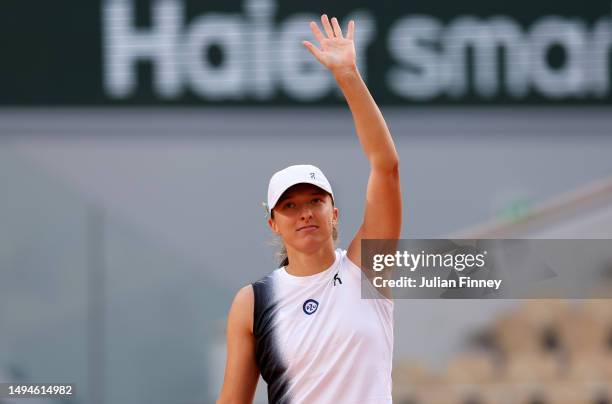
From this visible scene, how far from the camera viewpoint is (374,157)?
2.44 m

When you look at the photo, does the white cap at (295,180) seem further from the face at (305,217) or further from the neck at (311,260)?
the neck at (311,260)

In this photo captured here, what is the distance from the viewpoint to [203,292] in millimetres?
6480

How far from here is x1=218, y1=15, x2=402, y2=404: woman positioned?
2.44m

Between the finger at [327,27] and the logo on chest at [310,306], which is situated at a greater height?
the finger at [327,27]

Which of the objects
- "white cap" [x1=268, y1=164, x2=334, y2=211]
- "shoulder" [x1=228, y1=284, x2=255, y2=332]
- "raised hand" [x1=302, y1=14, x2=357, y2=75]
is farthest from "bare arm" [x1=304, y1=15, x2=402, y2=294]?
"shoulder" [x1=228, y1=284, x2=255, y2=332]

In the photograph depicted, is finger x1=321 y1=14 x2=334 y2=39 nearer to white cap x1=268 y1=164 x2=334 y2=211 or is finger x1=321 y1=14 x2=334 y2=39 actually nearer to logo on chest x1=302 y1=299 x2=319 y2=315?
white cap x1=268 y1=164 x2=334 y2=211

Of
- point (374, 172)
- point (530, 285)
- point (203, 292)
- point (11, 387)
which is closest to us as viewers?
point (374, 172)

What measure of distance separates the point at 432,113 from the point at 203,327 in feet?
5.91

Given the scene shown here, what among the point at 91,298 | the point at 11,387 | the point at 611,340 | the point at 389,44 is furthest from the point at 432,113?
the point at 11,387

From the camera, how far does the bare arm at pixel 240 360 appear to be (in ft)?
8.43

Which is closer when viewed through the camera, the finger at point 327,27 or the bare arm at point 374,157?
the bare arm at point 374,157

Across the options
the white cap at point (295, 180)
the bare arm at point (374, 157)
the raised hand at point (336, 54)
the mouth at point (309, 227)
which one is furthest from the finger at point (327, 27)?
the mouth at point (309, 227)

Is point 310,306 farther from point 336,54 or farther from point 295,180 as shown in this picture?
point 336,54

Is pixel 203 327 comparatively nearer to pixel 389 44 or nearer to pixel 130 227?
pixel 130 227
